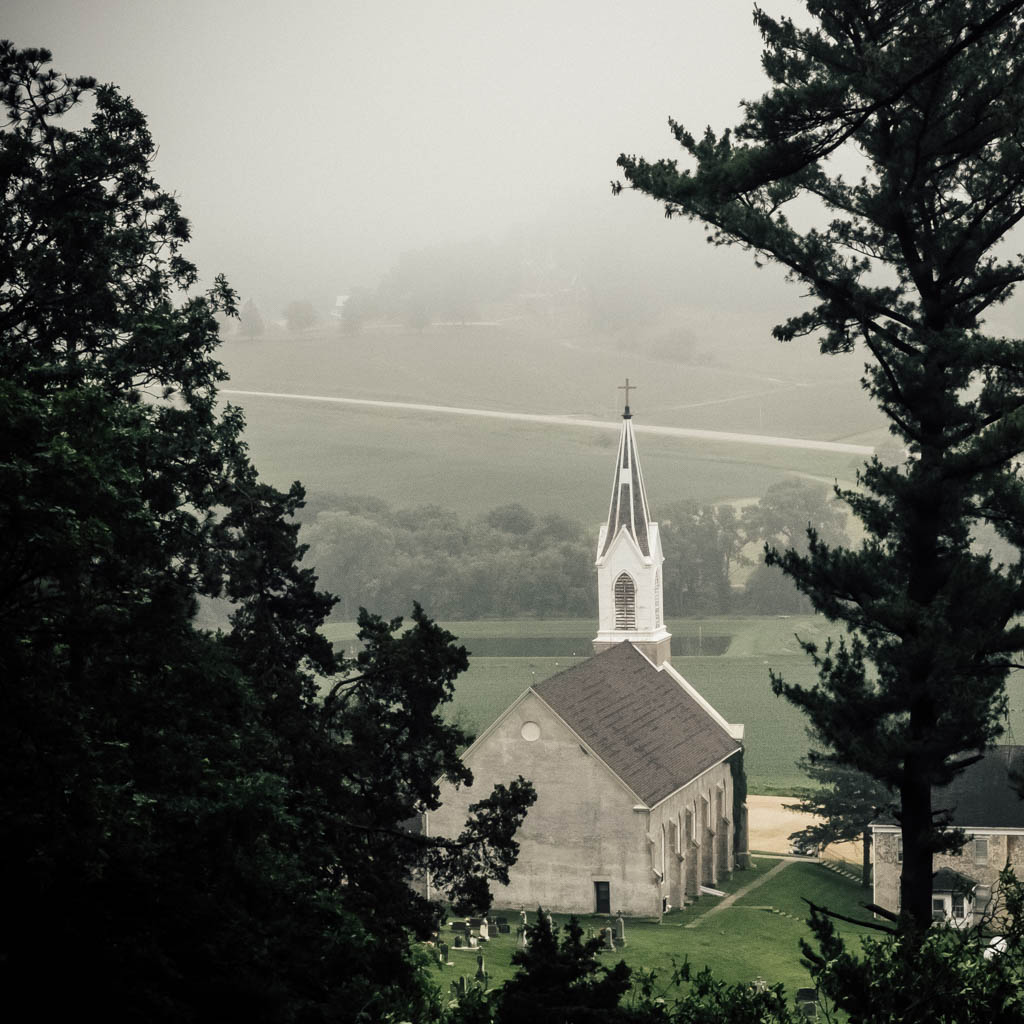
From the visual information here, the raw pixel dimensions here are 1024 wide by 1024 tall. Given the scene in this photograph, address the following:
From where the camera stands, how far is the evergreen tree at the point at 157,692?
14586 mm

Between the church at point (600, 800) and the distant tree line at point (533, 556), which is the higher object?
the distant tree line at point (533, 556)

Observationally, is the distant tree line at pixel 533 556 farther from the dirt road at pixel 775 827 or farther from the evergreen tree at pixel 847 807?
the evergreen tree at pixel 847 807

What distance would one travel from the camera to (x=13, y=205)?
813 inches

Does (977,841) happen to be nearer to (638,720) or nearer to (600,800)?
(600,800)

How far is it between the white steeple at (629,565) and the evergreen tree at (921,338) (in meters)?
41.4

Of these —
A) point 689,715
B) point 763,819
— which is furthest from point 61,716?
point 763,819

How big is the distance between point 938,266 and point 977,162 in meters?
1.65

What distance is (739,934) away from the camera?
47.1 metres

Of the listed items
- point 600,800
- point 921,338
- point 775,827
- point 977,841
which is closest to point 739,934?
point 600,800

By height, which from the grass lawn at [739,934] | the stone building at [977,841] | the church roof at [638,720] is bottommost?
the grass lawn at [739,934]

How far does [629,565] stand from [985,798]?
63.5 feet

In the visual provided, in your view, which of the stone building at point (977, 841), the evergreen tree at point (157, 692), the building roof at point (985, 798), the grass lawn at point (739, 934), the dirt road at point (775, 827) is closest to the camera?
the evergreen tree at point (157, 692)

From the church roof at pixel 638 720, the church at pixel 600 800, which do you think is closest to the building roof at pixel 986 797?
the church at pixel 600 800

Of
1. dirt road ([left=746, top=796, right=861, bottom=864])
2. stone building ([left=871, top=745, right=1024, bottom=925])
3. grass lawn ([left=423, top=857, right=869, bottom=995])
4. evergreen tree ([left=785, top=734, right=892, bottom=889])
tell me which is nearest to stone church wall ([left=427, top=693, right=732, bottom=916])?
grass lawn ([left=423, top=857, right=869, bottom=995])
